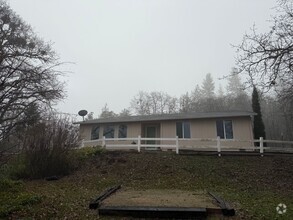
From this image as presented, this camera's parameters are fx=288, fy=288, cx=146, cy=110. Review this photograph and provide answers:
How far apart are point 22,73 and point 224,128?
1419 cm

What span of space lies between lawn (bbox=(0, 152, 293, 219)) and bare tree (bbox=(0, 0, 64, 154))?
4.53 metres

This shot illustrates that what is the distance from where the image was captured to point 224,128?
21.4m

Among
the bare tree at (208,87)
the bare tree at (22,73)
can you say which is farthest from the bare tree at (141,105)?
the bare tree at (22,73)

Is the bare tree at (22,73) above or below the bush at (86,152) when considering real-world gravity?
above

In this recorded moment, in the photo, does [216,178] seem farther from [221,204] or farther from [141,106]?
[141,106]

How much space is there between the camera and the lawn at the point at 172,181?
24.3 ft

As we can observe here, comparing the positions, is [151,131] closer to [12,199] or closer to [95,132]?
[95,132]

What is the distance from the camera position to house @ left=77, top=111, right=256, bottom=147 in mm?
20891

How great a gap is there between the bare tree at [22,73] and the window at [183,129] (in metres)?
9.56

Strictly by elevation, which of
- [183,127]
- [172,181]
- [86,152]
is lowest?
[172,181]

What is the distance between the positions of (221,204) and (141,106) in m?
48.3

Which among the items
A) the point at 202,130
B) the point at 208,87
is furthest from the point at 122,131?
the point at 208,87

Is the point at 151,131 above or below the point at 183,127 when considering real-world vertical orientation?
below

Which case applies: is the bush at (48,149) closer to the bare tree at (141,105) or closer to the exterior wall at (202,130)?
the exterior wall at (202,130)
